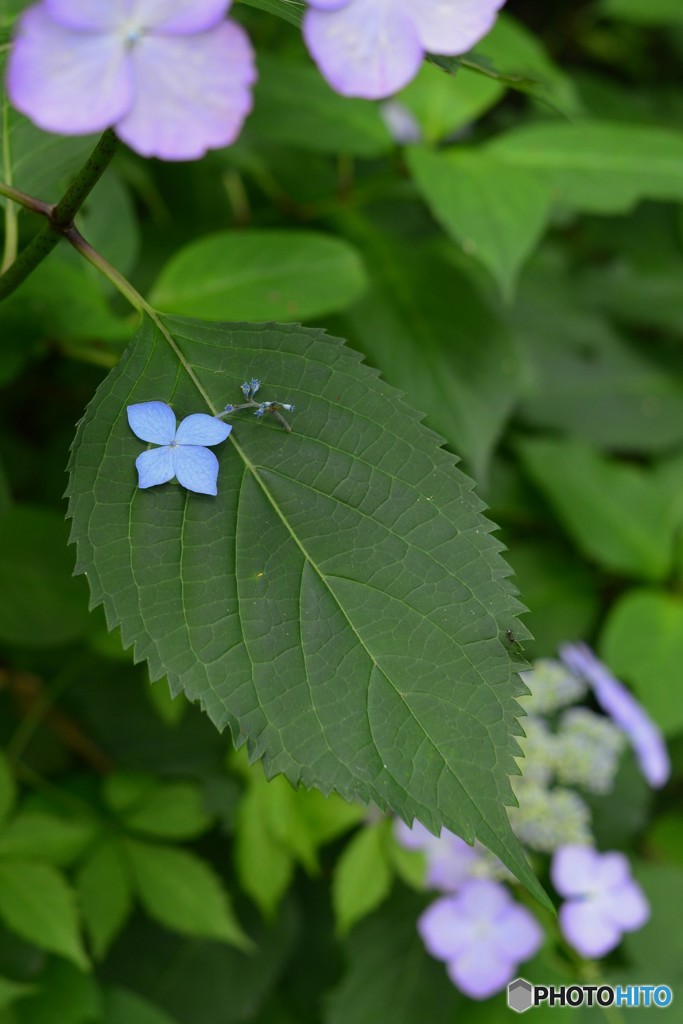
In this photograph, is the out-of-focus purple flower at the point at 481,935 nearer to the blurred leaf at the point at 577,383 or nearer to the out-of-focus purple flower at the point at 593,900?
the out-of-focus purple flower at the point at 593,900

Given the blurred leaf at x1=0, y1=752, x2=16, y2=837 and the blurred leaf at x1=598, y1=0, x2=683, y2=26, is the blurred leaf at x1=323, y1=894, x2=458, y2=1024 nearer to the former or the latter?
the blurred leaf at x1=0, y1=752, x2=16, y2=837

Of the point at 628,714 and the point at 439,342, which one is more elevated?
the point at 439,342

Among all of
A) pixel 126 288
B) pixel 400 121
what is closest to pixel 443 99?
pixel 400 121

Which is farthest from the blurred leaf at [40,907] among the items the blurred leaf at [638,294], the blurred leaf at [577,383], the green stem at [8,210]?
the blurred leaf at [638,294]

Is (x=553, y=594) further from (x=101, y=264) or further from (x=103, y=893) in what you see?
(x=101, y=264)

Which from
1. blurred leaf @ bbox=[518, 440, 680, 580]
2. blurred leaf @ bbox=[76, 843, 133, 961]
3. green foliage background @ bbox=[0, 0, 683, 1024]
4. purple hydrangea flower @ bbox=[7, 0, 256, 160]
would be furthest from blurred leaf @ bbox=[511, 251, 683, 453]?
purple hydrangea flower @ bbox=[7, 0, 256, 160]
